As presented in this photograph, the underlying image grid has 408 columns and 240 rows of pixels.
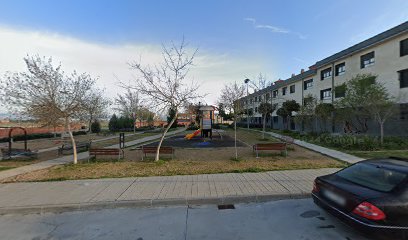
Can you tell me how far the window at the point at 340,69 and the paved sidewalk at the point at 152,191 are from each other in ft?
71.7

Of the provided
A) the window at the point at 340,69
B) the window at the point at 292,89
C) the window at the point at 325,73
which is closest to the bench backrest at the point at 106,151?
the window at the point at 340,69

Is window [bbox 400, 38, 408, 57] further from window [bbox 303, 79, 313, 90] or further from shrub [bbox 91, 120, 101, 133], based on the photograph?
shrub [bbox 91, 120, 101, 133]

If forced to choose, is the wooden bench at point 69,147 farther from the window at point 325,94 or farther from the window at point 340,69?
the window at point 325,94

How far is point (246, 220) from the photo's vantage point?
439 centimetres

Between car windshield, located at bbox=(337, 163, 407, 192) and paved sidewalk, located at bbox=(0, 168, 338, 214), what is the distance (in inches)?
62.1

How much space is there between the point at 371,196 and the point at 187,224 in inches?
119

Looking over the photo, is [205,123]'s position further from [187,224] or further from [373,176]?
[373,176]

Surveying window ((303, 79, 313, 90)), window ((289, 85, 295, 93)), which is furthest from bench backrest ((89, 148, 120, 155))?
window ((289, 85, 295, 93))

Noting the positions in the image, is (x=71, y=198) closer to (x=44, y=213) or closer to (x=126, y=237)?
(x=44, y=213)

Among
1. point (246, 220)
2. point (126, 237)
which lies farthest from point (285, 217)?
point (126, 237)

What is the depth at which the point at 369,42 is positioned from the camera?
66.6ft

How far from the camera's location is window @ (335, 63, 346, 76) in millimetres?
24473

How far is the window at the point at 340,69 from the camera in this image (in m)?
24.5

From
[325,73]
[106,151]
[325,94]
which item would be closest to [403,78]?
[325,94]
